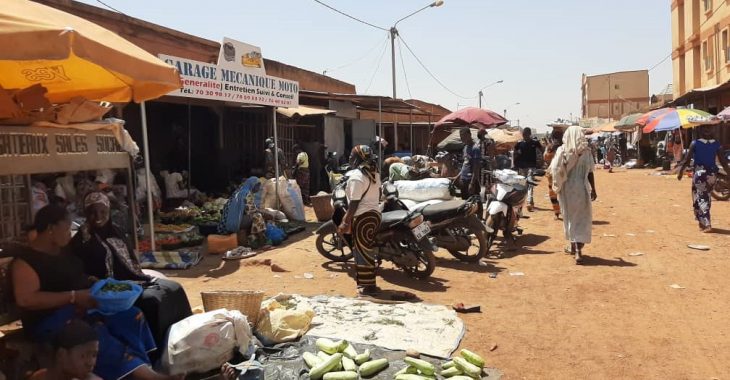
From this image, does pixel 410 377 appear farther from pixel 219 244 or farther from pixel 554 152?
pixel 554 152

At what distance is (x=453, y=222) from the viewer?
317 inches

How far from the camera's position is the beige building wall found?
2691cm

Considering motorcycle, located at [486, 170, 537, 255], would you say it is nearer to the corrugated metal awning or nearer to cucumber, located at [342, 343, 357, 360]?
cucumber, located at [342, 343, 357, 360]

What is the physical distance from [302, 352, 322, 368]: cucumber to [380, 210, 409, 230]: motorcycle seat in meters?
2.72

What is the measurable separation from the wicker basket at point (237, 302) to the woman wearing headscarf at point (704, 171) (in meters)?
8.14

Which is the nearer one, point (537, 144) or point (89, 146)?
point (89, 146)

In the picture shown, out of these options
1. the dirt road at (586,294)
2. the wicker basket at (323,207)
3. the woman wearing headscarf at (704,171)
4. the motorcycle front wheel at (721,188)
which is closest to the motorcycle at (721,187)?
the motorcycle front wheel at (721,188)

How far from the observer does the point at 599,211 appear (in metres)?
13.6

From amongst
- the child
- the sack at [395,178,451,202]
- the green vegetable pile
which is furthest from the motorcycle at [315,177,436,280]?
the child

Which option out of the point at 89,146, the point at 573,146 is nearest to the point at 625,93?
the point at 573,146

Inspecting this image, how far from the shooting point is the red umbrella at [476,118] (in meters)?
15.4

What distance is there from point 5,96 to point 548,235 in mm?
8443

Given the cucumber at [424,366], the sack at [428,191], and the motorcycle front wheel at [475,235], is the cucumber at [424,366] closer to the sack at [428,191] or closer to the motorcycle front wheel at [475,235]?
the motorcycle front wheel at [475,235]

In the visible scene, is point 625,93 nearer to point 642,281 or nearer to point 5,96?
point 642,281
